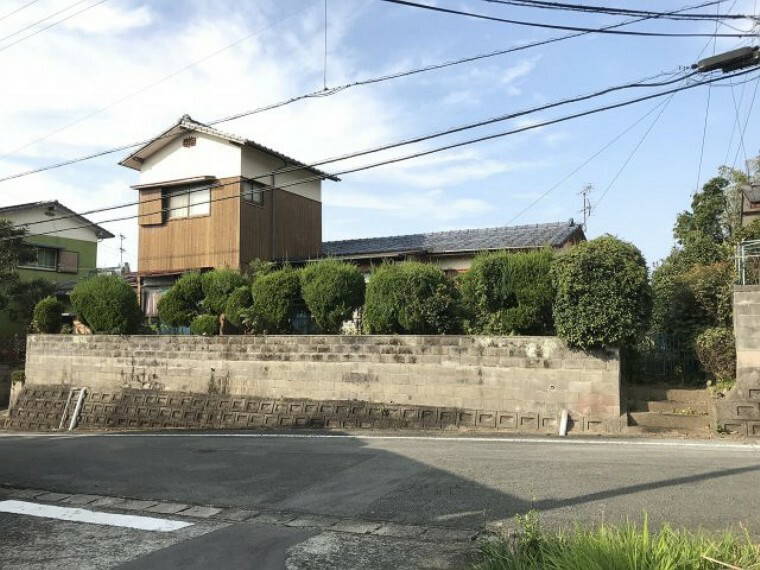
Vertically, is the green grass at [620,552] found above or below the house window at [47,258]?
below

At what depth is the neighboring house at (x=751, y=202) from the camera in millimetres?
18078

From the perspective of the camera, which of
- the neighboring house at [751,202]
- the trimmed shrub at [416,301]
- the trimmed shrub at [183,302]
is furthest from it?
the neighboring house at [751,202]

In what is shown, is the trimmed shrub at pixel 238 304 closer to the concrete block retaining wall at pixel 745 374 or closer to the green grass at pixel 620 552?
the concrete block retaining wall at pixel 745 374

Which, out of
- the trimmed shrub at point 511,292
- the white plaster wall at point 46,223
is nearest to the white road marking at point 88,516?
the trimmed shrub at point 511,292

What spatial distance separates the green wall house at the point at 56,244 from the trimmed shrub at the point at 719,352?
25.7 meters

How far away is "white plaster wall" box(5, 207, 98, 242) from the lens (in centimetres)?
2969

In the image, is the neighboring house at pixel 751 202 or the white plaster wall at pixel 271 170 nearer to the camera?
the neighboring house at pixel 751 202

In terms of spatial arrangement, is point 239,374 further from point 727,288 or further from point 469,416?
point 727,288

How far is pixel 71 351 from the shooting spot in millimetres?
17656

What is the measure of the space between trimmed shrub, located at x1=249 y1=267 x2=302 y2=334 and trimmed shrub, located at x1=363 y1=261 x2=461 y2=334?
2613mm

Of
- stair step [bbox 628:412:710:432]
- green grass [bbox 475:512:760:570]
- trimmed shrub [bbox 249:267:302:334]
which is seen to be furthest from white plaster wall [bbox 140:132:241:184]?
green grass [bbox 475:512:760:570]

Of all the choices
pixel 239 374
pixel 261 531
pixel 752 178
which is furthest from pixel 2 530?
pixel 752 178

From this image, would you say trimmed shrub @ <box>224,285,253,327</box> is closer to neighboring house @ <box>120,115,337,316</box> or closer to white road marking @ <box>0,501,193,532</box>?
neighboring house @ <box>120,115,337,316</box>

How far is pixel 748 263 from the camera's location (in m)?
10.6
